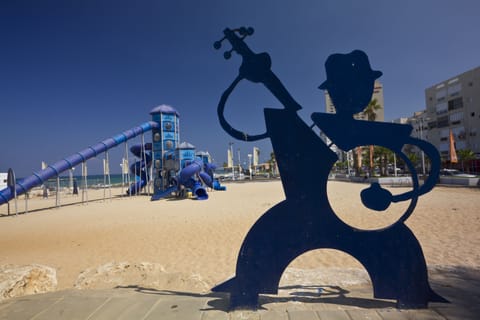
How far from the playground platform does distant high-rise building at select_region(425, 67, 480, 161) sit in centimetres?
3722

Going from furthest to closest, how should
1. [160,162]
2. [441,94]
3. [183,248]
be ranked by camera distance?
[441,94] < [160,162] < [183,248]

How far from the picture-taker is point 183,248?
612cm

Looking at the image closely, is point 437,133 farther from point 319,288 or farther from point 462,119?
point 319,288

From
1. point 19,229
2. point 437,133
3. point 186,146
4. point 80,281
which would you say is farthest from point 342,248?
point 437,133

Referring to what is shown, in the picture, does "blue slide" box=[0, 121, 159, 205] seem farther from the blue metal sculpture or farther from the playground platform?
the blue metal sculpture

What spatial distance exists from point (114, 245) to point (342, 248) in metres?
6.40

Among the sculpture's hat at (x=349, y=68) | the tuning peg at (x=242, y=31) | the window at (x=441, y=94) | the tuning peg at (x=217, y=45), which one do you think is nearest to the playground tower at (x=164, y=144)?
the tuning peg at (x=217, y=45)

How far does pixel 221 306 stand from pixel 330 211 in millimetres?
1785

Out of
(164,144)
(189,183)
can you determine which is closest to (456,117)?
(189,183)

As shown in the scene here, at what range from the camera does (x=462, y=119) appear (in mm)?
31688

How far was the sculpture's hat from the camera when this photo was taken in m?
2.90

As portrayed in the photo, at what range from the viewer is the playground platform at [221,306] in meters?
2.56

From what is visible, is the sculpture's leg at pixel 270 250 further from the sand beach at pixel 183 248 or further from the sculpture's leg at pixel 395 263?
the sand beach at pixel 183 248

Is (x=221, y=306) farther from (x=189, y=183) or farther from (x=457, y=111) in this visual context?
(x=457, y=111)
